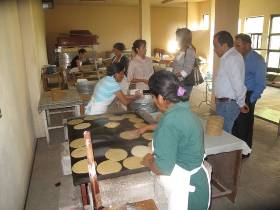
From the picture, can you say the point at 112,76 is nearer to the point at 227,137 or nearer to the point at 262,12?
the point at 227,137

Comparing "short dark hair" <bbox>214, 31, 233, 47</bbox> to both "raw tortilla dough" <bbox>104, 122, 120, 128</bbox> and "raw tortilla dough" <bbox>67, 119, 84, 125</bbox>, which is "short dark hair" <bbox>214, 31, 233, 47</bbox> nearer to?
"raw tortilla dough" <bbox>104, 122, 120, 128</bbox>

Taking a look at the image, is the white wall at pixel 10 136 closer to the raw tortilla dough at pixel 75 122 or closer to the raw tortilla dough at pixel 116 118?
the raw tortilla dough at pixel 75 122

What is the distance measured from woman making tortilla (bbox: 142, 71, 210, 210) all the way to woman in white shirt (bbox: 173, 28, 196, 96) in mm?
1882

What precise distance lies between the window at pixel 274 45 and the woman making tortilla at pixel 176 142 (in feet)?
24.9

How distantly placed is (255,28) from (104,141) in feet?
27.8

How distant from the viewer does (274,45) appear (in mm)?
7953

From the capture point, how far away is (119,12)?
1033 cm

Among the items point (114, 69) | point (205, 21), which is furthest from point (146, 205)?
point (205, 21)

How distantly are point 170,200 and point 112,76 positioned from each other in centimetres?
153

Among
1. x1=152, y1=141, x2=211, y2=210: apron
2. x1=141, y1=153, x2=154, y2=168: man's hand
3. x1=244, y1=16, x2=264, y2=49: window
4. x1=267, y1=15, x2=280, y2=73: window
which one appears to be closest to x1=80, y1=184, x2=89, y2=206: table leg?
x1=141, y1=153, x2=154, y2=168: man's hand

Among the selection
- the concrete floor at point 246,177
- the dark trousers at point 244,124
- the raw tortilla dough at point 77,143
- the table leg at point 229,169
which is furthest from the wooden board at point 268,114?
the raw tortilla dough at point 77,143

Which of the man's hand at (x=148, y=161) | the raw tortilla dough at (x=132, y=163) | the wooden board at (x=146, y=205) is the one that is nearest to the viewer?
the wooden board at (x=146, y=205)

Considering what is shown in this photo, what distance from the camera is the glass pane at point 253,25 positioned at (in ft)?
27.4

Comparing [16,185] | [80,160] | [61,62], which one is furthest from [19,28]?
[61,62]
